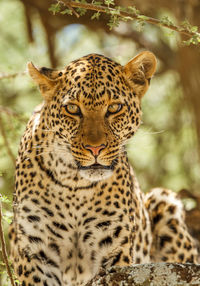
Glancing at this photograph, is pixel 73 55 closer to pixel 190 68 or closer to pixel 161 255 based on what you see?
pixel 190 68

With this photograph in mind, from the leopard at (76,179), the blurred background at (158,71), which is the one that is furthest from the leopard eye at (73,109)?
the blurred background at (158,71)

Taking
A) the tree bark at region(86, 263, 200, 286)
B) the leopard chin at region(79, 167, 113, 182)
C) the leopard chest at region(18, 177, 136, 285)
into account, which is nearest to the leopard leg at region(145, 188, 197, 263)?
the leopard chest at region(18, 177, 136, 285)

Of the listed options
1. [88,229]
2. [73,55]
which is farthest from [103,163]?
[73,55]

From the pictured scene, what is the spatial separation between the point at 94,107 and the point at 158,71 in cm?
863

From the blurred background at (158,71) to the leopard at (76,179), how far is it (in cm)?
404

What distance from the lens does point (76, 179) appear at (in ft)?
23.0

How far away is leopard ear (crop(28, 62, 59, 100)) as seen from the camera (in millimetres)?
6793

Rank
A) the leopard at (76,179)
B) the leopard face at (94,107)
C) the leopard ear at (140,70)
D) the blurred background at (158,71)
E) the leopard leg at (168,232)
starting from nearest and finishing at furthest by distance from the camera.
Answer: the leopard face at (94,107), the leopard at (76,179), the leopard ear at (140,70), the leopard leg at (168,232), the blurred background at (158,71)

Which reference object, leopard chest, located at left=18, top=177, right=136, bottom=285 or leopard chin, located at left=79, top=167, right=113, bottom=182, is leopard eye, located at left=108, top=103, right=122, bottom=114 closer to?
leopard chin, located at left=79, top=167, right=113, bottom=182

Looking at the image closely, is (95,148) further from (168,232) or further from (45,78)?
(168,232)

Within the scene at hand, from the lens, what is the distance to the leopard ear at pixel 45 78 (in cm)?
679

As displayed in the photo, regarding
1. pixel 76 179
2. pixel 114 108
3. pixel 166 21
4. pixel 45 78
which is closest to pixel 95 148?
pixel 114 108

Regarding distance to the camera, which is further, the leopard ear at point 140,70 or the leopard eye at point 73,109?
the leopard ear at point 140,70

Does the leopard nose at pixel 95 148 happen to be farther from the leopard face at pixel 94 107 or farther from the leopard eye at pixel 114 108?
the leopard eye at pixel 114 108
